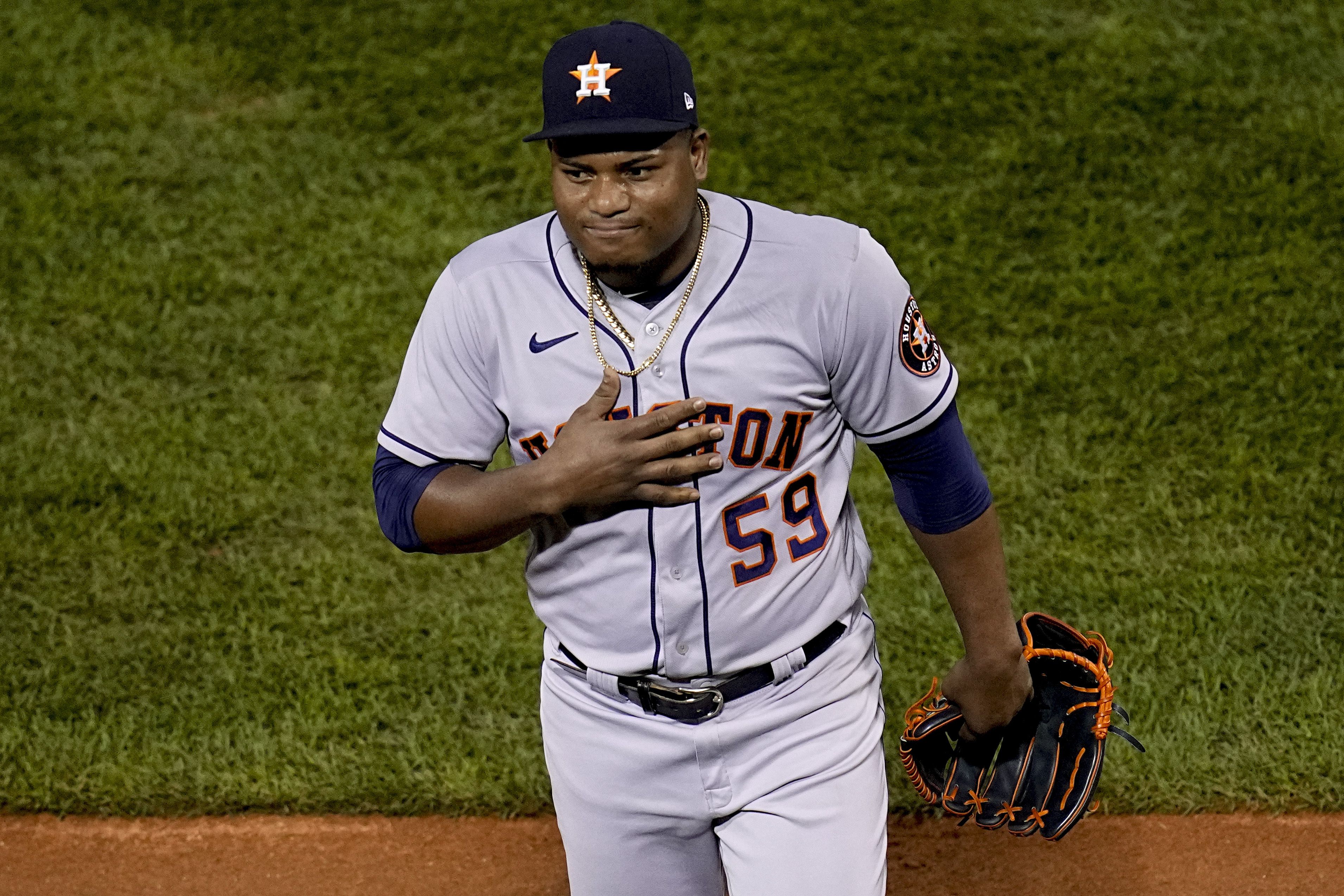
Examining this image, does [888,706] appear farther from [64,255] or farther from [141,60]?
[141,60]

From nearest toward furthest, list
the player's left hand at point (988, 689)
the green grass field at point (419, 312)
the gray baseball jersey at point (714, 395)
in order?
the gray baseball jersey at point (714, 395), the player's left hand at point (988, 689), the green grass field at point (419, 312)

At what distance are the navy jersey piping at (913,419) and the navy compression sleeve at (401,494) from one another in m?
0.70

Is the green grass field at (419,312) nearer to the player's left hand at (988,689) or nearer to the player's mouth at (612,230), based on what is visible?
the player's left hand at (988,689)

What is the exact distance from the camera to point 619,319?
2.52 m

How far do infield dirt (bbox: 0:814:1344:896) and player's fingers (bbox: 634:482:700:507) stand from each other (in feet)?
6.89

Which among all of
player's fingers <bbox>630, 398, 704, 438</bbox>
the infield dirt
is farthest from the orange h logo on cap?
the infield dirt

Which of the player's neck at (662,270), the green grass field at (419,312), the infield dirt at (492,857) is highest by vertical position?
the player's neck at (662,270)

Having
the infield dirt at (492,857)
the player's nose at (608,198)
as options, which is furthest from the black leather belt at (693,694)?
the infield dirt at (492,857)

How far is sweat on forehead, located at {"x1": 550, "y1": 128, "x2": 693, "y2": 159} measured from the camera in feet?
7.77

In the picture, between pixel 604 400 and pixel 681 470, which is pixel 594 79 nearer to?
pixel 604 400

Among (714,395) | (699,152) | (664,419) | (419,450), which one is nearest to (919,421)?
(714,395)

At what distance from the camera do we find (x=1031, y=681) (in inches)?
115

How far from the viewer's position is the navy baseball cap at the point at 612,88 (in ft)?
7.70

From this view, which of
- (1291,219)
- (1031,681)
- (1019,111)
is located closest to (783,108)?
(1019,111)
